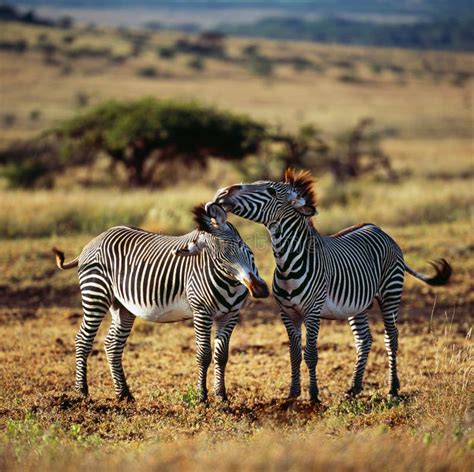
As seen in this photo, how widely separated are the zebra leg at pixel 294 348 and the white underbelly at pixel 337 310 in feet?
0.88

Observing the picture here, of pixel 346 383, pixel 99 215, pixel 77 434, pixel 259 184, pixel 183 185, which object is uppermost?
pixel 259 184

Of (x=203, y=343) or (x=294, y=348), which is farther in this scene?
(x=294, y=348)

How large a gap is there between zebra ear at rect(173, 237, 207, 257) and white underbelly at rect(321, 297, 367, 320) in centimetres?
124

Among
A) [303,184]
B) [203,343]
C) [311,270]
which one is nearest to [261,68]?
[303,184]

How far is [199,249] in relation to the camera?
693cm

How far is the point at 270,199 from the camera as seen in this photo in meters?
6.88

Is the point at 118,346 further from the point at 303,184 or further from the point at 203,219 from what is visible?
the point at 303,184

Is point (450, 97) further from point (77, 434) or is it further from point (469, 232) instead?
point (77, 434)

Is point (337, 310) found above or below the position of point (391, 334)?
above

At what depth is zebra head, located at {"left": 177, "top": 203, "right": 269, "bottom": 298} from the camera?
6.56 metres

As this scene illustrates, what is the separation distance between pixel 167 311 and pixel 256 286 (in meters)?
1.22

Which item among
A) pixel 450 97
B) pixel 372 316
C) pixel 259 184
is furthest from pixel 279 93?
pixel 259 184

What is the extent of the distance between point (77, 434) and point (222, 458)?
6.68 feet

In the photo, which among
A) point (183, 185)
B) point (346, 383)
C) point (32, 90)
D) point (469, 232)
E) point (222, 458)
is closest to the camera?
point (222, 458)
